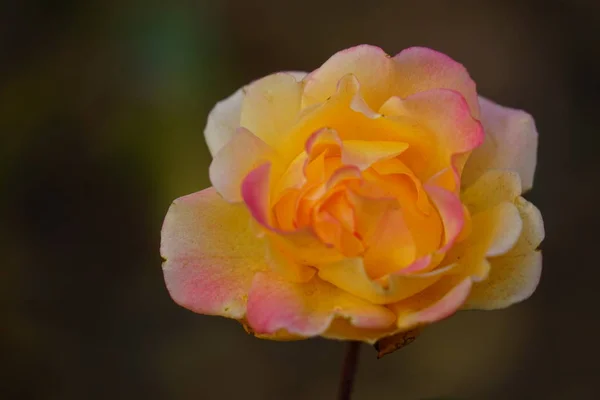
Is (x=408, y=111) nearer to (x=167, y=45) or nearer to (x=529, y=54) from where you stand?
(x=167, y=45)

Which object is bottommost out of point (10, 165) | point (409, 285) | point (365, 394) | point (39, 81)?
point (365, 394)

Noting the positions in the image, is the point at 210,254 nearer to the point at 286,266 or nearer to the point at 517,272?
the point at 286,266

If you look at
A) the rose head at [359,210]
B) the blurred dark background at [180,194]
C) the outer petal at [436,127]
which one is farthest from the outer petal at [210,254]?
the blurred dark background at [180,194]

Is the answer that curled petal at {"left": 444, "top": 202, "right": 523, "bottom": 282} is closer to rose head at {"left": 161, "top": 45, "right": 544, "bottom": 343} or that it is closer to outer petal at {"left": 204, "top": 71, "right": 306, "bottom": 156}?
rose head at {"left": 161, "top": 45, "right": 544, "bottom": 343}

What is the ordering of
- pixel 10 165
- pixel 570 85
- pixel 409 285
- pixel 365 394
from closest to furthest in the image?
pixel 409 285, pixel 365 394, pixel 10 165, pixel 570 85

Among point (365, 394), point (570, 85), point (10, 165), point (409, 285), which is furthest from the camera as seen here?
point (570, 85)

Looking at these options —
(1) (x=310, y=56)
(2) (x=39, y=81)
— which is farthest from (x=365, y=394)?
(2) (x=39, y=81)

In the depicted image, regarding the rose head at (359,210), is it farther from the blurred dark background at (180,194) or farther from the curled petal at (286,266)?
the blurred dark background at (180,194)
